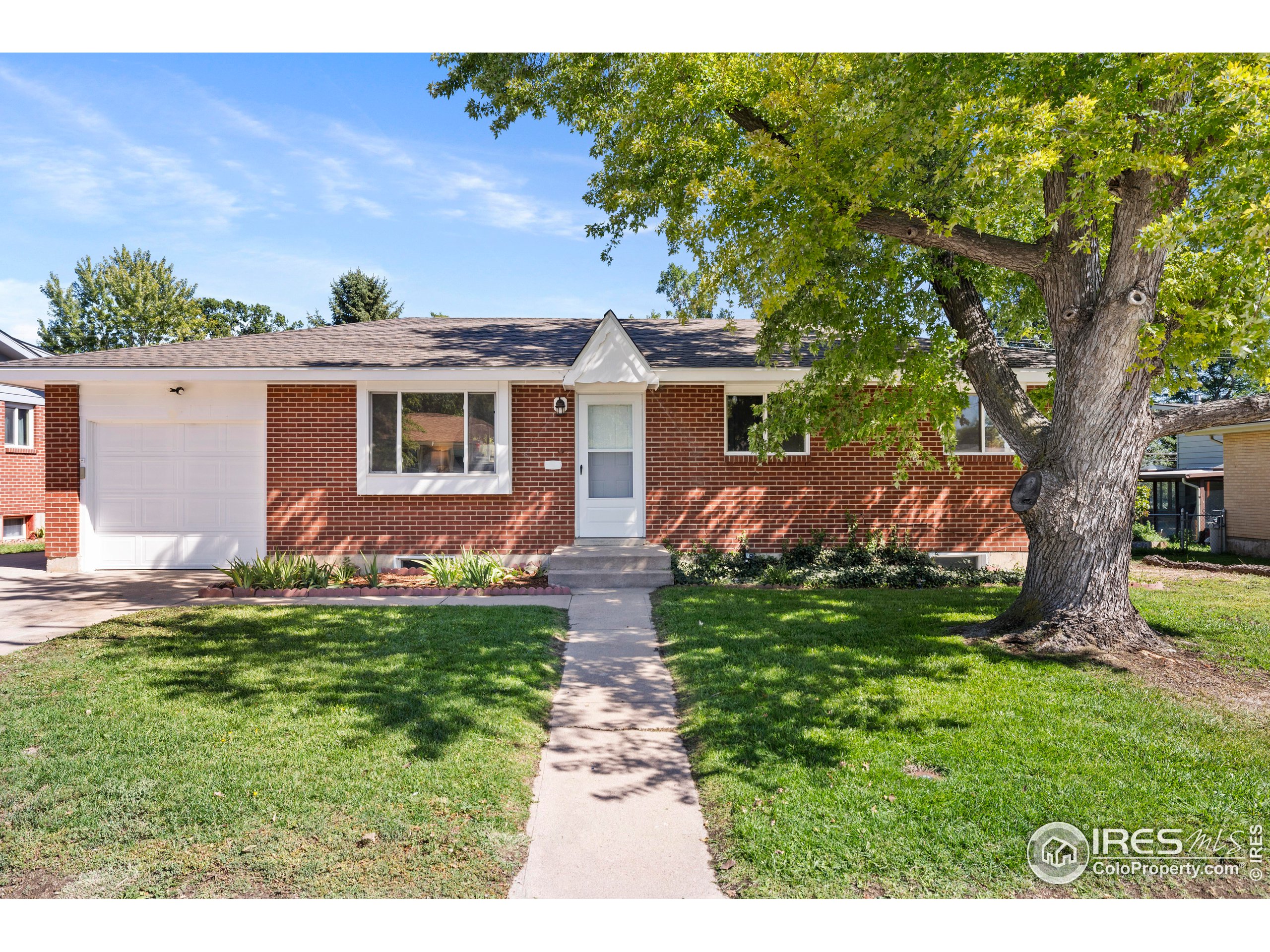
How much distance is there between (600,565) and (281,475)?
5712 mm

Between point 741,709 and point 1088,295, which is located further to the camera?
point 1088,295

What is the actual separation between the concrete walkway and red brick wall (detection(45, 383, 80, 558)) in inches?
395

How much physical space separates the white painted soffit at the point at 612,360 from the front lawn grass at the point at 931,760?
5244 millimetres

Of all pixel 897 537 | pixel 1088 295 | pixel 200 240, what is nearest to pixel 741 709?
pixel 1088 295

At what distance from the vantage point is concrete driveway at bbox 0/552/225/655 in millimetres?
7555

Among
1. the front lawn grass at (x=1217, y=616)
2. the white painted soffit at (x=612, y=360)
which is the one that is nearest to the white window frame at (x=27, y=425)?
the white painted soffit at (x=612, y=360)

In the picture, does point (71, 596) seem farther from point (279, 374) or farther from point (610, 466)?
point (610, 466)

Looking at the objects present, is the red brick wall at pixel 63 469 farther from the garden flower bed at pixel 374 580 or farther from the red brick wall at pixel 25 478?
the red brick wall at pixel 25 478

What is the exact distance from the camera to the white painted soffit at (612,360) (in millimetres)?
11039

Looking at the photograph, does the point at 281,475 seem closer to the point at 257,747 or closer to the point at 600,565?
the point at 600,565

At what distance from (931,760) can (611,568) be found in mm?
6669

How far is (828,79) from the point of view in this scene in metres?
6.97

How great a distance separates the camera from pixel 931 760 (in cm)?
426

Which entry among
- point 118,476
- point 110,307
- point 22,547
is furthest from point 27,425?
point 110,307
